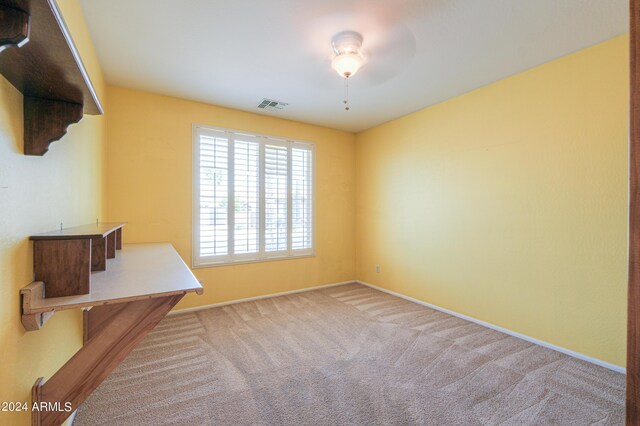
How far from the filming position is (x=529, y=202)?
2812 millimetres

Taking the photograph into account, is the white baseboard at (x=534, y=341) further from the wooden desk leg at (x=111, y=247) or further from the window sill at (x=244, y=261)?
the wooden desk leg at (x=111, y=247)

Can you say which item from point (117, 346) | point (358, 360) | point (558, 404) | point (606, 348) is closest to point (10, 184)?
point (117, 346)

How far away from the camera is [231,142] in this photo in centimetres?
383

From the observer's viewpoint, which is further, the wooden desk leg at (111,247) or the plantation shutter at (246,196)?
the plantation shutter at (246,196)

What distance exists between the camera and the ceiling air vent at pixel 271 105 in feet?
11.8

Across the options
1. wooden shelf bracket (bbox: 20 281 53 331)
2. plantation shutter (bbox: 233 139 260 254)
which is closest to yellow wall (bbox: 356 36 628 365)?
plantation shutter (bbox: 233 139 260 254)

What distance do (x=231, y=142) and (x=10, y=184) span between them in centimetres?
292

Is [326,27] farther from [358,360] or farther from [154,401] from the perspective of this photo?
[154,401]

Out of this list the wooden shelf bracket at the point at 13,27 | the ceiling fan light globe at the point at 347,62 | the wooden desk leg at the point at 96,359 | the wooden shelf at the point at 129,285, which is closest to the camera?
the wooden shelf bracket at the point at 13,27

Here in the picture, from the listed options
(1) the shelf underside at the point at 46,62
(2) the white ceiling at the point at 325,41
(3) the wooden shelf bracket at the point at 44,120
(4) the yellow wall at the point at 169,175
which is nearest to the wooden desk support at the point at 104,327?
(3) the wooden shelf bracket at the point at 44,120

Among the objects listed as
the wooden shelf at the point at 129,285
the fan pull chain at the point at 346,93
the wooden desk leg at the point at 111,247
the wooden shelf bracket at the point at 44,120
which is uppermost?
the fan pull chain at the point at 346,93

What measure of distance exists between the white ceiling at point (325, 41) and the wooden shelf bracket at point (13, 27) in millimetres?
1479

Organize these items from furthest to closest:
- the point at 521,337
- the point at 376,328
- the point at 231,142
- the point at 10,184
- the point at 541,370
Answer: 1. the point at 231,142
2. the point at 376,328
3. the point at 521,337
4. the point at 541,370
5. the point at 10,184

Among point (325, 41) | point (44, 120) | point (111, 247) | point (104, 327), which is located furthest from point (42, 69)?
point (325, 41)
